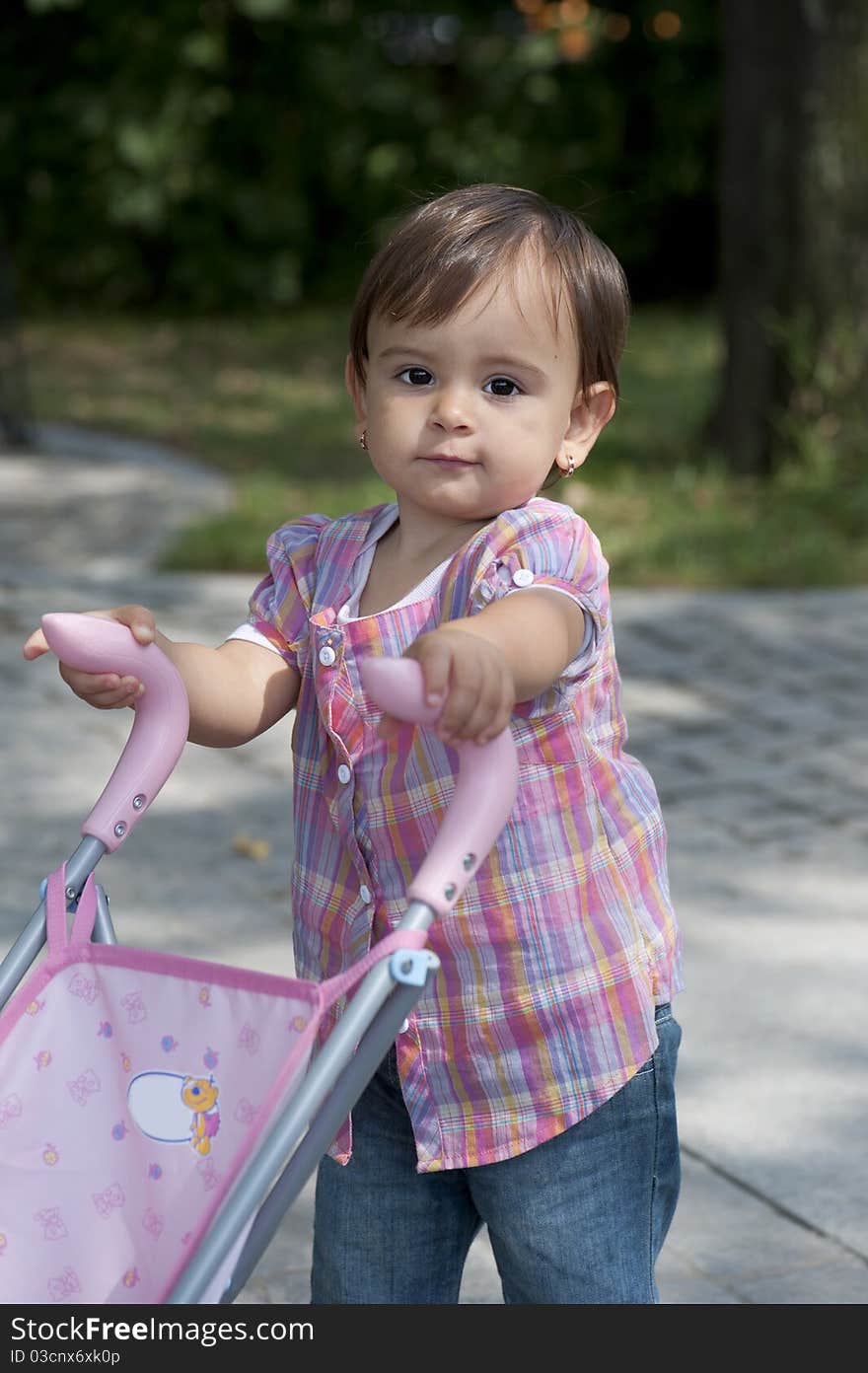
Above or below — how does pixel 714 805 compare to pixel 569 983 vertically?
below

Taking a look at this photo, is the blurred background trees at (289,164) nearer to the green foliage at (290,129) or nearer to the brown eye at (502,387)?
the green foliage at (290,129)

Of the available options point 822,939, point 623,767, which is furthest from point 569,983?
point 822,939

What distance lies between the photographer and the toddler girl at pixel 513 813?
1886 millimetres

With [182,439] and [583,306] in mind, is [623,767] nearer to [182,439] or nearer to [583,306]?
[583,306]

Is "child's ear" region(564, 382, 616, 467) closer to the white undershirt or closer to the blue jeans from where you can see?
the white undershirt

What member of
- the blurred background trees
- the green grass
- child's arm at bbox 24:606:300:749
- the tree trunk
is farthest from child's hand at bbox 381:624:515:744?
the blurred background trees

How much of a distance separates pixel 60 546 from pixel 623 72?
8.74 m

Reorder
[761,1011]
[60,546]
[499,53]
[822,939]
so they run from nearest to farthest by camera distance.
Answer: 1. [761,1011]
2. [822,939]
3. [60,546]
4. [499,53]

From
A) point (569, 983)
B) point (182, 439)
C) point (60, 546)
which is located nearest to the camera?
point (569, 983)

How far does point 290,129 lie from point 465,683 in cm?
1292

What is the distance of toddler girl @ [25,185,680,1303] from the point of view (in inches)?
74.2

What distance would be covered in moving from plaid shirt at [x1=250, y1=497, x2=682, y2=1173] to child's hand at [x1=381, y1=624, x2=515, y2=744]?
24 centimetres

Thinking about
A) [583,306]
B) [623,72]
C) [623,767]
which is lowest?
[623,767]

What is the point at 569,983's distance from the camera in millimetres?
1902
